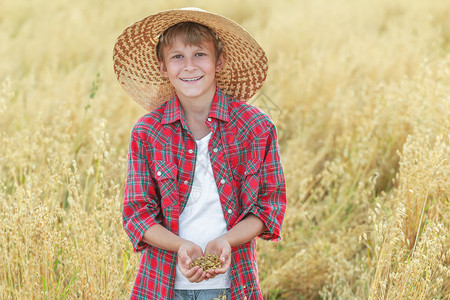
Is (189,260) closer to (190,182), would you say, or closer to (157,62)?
(190,182)

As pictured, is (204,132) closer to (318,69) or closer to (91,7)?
(318,69)

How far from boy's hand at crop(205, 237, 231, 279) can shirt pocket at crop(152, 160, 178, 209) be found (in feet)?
0.67

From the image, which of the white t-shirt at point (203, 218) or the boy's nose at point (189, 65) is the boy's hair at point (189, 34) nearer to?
the boy's nose at point (189, 65)

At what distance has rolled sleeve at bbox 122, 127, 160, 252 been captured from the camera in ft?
6.43

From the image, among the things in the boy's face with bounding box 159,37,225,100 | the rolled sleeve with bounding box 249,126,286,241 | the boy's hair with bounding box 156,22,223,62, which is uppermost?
the boy's hair with bounding box 156,22,223,62

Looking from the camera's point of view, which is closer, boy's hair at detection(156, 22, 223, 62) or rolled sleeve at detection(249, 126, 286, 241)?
rolled sleeve at detection(249, 126, 286, 241)

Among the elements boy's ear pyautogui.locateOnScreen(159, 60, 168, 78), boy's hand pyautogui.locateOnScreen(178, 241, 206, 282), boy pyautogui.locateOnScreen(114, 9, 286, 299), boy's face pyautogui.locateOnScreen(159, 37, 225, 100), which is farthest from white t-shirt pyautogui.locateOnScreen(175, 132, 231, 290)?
boy's ear pyautogui.locateOnScreen(159, 60, 168, 78)

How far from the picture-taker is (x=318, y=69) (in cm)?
516

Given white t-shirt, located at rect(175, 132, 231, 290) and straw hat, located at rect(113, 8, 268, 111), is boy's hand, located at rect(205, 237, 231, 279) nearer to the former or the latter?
white t-shirt, located at rect(175, 132, 231, 290)

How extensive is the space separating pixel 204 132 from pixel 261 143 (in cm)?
21

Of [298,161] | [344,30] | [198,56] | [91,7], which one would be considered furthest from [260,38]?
[198,56]

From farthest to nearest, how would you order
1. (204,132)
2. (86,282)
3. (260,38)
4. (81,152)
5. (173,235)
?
1. (260,38)
2. (81,152)
3. (86,282)
4. (204,132)
5. (173,235)

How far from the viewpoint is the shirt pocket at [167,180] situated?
6.48ft

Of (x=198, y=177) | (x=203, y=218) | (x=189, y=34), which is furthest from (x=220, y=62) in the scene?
(x=203, y=218)
